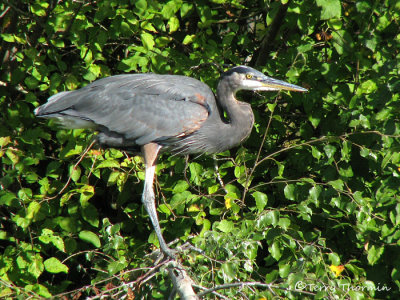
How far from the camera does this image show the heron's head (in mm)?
4059

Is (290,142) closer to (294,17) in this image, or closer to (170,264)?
(294,17)

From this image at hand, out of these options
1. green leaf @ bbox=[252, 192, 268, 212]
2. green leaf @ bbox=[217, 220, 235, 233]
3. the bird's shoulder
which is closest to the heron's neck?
the bird's shoulder

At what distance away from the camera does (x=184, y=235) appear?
427cm

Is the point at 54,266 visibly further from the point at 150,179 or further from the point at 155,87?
the point at 155,87

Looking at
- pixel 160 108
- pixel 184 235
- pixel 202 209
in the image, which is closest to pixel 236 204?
pixel 202 209

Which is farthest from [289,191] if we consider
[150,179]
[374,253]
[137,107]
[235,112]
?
[137,107]

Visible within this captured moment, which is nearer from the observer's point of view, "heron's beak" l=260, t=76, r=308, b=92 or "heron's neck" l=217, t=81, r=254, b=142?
"heron's beak" l=260, t=76, r=308, b=92

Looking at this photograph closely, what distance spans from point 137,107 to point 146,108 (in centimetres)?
7

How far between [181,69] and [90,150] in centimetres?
92

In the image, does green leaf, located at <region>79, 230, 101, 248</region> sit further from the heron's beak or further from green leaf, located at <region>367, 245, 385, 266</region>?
green leaf, located at <region>367, 245, 385, 266</region>

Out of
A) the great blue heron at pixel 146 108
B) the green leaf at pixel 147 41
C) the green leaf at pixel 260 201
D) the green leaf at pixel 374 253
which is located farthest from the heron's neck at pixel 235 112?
the green leaf at pixel 374 253

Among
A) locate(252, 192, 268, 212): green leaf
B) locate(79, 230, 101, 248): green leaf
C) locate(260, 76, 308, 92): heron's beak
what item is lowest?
locate(79, 230, 101, 248): green leaf

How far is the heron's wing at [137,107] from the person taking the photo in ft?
13.6

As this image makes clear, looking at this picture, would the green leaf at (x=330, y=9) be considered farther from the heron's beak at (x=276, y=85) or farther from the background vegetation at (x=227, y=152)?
the heron's beak at (x=276, y=85)
